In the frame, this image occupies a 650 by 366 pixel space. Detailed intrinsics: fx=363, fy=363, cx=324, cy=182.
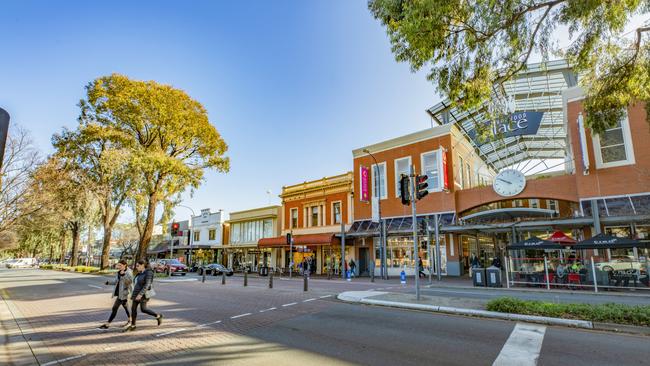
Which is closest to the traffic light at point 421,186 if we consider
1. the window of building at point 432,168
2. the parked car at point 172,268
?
the window of building at point 432,168

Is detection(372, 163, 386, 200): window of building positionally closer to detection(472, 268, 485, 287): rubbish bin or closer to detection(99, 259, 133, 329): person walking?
detection(472, 268, 485, 287): rubbish bin

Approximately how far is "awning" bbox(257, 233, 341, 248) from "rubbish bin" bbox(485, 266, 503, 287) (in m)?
14.0

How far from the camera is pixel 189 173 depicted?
91.6ft

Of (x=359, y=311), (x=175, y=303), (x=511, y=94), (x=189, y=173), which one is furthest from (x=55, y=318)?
(x=511, y=94)

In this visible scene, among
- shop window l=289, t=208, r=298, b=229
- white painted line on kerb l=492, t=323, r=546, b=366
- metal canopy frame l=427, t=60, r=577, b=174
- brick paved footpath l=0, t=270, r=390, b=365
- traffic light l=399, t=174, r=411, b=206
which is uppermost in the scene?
metal canopy frame l=427, t=60, r=577, b=174

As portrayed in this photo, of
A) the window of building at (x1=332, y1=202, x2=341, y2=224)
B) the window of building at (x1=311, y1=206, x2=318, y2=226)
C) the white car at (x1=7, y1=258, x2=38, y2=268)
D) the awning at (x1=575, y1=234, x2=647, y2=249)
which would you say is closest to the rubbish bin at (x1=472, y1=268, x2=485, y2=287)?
the awning at (x1=575, y1=234, x2=647, y2=249)

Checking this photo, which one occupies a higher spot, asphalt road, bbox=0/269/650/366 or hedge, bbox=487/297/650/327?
hedge, bbox=487/297/650/327

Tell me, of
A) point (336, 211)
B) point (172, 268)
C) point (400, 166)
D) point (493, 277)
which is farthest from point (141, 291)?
point (172, 268)

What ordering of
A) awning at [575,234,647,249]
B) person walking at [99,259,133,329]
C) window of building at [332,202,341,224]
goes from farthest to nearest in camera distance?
window of building at [332,202,341,224] < awning at [575,234,647,249] < person walking at [99,259,133,329]

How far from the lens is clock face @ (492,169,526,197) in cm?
2348

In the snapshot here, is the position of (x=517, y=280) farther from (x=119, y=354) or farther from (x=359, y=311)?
(x=119, y=354)

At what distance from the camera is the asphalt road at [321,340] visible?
630cm

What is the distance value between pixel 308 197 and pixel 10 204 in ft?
73.5

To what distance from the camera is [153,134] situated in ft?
93.1
